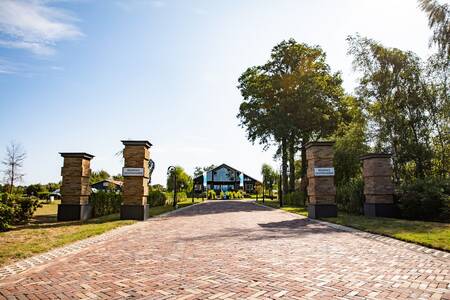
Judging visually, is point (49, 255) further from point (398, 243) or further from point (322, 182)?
point (322, 182)

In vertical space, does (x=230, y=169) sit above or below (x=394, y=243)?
above

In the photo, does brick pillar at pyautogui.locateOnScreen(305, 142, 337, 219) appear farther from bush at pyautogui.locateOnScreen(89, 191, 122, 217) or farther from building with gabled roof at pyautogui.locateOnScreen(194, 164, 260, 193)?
building with gabled roof at pyautogui.locateOnScreen(194, 164, 260, 193)

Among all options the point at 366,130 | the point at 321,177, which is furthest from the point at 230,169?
the point at 321,177

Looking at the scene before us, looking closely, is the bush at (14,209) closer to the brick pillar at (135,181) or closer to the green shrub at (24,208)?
the green shrub at (24,208)

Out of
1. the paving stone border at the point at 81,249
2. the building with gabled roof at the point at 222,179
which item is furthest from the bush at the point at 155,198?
the building with gabled roof at the point at 222,179

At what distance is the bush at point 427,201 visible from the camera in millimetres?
12289

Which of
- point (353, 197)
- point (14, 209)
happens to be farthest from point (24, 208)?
point (353, 197)

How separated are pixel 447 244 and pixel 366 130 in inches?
562

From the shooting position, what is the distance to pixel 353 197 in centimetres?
1675

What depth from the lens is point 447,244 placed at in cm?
709

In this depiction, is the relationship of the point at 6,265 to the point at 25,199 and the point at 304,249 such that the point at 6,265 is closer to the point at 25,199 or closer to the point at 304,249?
the point at 304,249

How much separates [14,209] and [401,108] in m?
19.4

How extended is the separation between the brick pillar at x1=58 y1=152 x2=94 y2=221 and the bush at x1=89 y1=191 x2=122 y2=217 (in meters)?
1.45

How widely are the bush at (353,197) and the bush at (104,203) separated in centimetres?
1333
